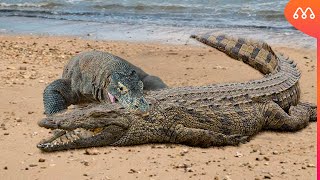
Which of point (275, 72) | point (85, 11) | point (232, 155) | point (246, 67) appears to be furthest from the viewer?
point (85, 11)

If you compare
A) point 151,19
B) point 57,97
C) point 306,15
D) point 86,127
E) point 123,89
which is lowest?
point 151,19

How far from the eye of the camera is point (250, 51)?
792 centimetres

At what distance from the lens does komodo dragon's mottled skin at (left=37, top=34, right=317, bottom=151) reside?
5.06 m

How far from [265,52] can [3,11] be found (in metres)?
12.3

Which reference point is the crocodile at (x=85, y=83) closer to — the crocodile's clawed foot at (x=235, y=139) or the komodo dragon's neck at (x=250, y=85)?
the komodo dragon's neck at (x=250, y=85)

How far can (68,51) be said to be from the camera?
1060 cm

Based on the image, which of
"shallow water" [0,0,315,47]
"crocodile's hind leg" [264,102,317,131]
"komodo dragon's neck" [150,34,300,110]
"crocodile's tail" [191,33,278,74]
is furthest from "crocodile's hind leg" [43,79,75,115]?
"shallow water" [0,0,315,47]

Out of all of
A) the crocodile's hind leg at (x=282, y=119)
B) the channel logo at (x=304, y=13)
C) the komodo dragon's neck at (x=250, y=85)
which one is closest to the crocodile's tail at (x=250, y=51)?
the komodo dragon's neck at (x=250, y=85)

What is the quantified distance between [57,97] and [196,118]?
1.65 m

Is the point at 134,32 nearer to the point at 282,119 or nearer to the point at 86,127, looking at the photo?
the point at 282,119

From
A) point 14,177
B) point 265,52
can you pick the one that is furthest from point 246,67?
point 14,177

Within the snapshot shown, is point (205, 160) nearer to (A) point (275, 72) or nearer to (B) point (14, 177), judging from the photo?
(B) point (14, 177)

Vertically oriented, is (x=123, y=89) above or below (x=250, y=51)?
above

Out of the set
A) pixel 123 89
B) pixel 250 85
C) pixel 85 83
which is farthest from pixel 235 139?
Result: pixel 123 89
